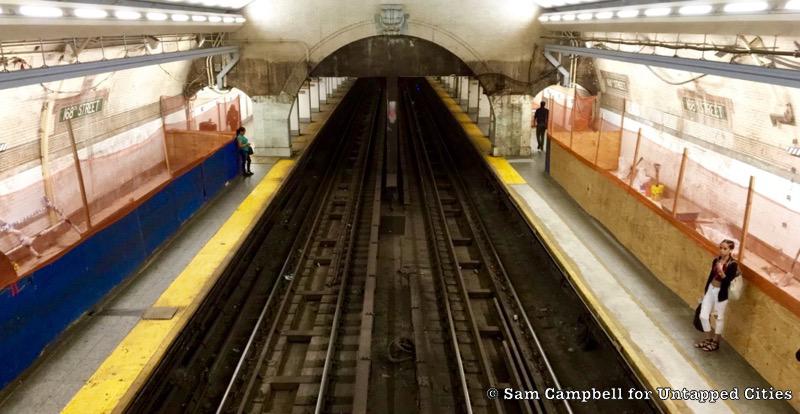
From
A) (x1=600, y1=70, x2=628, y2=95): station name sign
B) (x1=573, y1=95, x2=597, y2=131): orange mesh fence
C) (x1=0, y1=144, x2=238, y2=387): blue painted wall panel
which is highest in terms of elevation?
(x1=600, y1=70, x2=628, y2=95): station name sign

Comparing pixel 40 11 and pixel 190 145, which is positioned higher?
pixel 40 11

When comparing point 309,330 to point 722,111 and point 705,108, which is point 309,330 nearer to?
point 722,111

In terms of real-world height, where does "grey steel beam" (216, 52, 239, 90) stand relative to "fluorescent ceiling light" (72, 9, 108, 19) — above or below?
below

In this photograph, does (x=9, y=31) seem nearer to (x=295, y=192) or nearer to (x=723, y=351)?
(x=295, y=192)

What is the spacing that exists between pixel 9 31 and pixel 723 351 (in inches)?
376

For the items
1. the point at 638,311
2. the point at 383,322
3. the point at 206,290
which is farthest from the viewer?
the point at 383,322

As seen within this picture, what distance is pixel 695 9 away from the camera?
7.75 meters

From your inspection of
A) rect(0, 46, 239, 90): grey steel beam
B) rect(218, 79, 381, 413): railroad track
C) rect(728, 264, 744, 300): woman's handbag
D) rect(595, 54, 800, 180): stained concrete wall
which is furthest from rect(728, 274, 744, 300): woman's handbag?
rect(0, 46, 239, 90): grey steel beam

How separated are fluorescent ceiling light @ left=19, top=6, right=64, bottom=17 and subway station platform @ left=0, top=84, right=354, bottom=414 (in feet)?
13.0

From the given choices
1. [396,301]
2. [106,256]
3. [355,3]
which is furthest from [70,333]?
[355,3]

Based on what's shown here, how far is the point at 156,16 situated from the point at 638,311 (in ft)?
30.2

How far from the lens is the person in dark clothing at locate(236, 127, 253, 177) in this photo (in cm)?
1477
